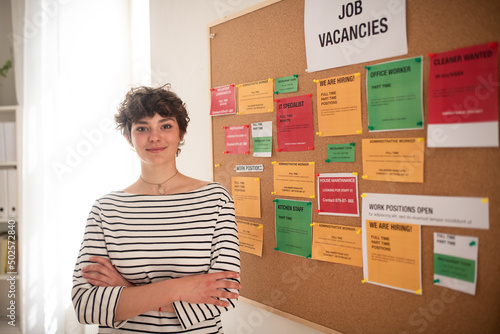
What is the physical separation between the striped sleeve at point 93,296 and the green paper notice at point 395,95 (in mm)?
1108

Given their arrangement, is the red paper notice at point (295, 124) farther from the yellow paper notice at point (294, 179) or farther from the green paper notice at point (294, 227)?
the green paper notice at point (294, 227)

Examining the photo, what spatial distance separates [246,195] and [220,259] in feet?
1.32

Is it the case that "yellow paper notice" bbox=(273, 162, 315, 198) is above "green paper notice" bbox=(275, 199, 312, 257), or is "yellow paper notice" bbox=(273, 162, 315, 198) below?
above

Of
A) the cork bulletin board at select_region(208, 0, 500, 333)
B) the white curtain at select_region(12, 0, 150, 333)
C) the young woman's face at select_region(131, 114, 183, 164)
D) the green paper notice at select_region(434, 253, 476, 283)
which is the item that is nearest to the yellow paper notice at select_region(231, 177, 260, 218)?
the cork bulletin board at select_region(208, 0, 500, 333)

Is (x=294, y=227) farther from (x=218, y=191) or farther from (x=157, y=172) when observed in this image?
(x=157, y=172)

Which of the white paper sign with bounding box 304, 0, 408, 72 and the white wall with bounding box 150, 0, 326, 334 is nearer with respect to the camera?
the white paper sign with bounding box 304, 0, 408, 72

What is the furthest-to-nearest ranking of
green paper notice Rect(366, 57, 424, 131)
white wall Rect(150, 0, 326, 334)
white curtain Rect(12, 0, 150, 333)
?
1. white curtain Rect(12, 0, 150, 333)
2. white wall Rect(150, 0, 326, 334)
3. green paper notice Rect(366, 57, 424, 131)

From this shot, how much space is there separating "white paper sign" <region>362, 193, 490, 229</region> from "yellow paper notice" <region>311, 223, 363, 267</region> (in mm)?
83

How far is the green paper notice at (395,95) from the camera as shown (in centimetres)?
99

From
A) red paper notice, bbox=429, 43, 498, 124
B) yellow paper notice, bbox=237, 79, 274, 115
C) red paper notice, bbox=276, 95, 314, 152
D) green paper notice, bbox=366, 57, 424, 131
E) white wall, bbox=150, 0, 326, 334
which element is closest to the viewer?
red paper notice, bbox=429, 43, 498, 124

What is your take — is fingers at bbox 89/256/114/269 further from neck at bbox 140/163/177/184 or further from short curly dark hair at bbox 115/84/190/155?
short curly dark hair at bbox 115/84/190/155

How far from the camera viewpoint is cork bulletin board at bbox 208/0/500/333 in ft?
2.91

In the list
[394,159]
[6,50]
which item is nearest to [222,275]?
[394,159]

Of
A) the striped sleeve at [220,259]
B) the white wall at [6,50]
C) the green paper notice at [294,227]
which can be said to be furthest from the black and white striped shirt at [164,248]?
the white wall at [6,50]
